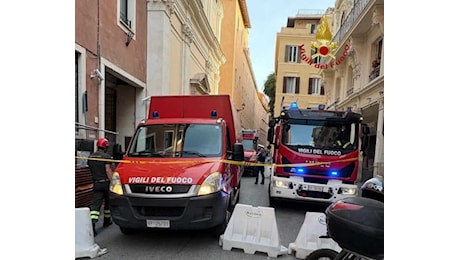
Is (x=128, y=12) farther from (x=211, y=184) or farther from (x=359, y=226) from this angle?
(x=359, y=226)

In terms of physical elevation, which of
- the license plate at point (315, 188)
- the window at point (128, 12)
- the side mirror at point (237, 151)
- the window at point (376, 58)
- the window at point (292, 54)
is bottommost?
the license plate at point (315, 188)

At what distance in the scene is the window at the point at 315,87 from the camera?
31891 mm

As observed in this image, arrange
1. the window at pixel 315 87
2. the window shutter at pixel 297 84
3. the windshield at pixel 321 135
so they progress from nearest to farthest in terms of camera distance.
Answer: the windshield at pixel 321 135 < the window at pixel 315 87 < the window shutter at pixel 297 84

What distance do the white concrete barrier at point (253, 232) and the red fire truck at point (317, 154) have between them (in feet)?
8.38

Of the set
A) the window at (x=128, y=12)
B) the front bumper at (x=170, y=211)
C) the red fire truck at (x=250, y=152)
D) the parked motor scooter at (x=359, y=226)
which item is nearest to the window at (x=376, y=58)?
the red fire truck at (x=250, y=152)

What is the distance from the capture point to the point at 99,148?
621cm

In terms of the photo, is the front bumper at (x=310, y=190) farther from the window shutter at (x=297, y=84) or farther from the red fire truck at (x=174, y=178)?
the window shutter at (x=297, y=84)

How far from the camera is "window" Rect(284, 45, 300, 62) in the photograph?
32.3 m

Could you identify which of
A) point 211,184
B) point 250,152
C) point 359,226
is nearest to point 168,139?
point 211,184

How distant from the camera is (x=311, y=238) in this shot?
15.6 feet

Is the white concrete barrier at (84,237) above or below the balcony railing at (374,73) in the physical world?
below

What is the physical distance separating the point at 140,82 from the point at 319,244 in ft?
35.7
